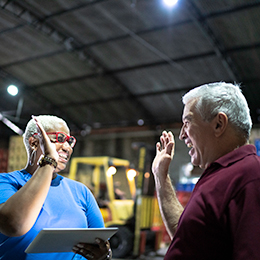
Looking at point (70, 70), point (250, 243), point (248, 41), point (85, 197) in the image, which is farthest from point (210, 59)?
point (250, 243)

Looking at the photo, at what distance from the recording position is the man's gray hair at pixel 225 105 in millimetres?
1569

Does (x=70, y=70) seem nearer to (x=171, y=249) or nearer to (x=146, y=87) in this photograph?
(x=146, y=87)

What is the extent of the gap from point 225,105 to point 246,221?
2.03 ft

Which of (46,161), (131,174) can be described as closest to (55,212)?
(46,161)

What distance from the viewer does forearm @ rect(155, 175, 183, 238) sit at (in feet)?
6.73

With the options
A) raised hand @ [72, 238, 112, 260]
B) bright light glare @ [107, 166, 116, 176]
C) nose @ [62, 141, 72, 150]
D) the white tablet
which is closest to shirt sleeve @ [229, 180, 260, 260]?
the white tablet

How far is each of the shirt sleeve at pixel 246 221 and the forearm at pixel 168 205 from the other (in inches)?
32.2

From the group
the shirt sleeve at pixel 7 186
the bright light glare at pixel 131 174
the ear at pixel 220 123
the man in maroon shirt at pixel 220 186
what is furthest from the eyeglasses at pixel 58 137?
the bright light glare at pixel 131 174

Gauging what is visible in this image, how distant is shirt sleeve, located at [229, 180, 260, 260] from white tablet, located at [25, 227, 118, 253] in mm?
804

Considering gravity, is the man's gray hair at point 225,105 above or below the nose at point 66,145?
above

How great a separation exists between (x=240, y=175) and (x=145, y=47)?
12.5 meters

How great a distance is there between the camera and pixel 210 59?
12961 mm

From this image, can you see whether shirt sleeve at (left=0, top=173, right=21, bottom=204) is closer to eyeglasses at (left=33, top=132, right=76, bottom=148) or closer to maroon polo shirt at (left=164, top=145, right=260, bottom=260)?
eyeglasses at (left=33, top=132, right=76, bottom=148)

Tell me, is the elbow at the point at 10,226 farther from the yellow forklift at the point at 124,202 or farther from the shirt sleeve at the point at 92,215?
the yellow forklift at the point at 124,202
